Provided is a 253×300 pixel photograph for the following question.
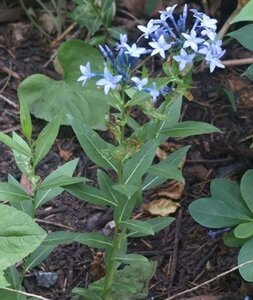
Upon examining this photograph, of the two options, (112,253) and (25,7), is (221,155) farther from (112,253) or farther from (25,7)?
(25,7)

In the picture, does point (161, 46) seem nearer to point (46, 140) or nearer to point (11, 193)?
point (46, 140)

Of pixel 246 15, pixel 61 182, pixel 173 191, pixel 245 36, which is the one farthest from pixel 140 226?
pixel 173 191

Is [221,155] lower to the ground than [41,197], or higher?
lower

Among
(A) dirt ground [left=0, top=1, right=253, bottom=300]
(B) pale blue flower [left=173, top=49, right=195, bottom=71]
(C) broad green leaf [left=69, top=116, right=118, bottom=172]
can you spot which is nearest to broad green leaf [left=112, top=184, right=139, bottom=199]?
(C) broad green leaf [left=69, top=116, right=118, bottom=172]

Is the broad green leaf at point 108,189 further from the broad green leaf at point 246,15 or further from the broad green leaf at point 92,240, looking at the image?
the broad green leaf at point 246,15

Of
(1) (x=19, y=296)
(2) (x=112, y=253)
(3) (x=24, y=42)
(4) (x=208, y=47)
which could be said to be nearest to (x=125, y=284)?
(2) (x=112, y=253)
